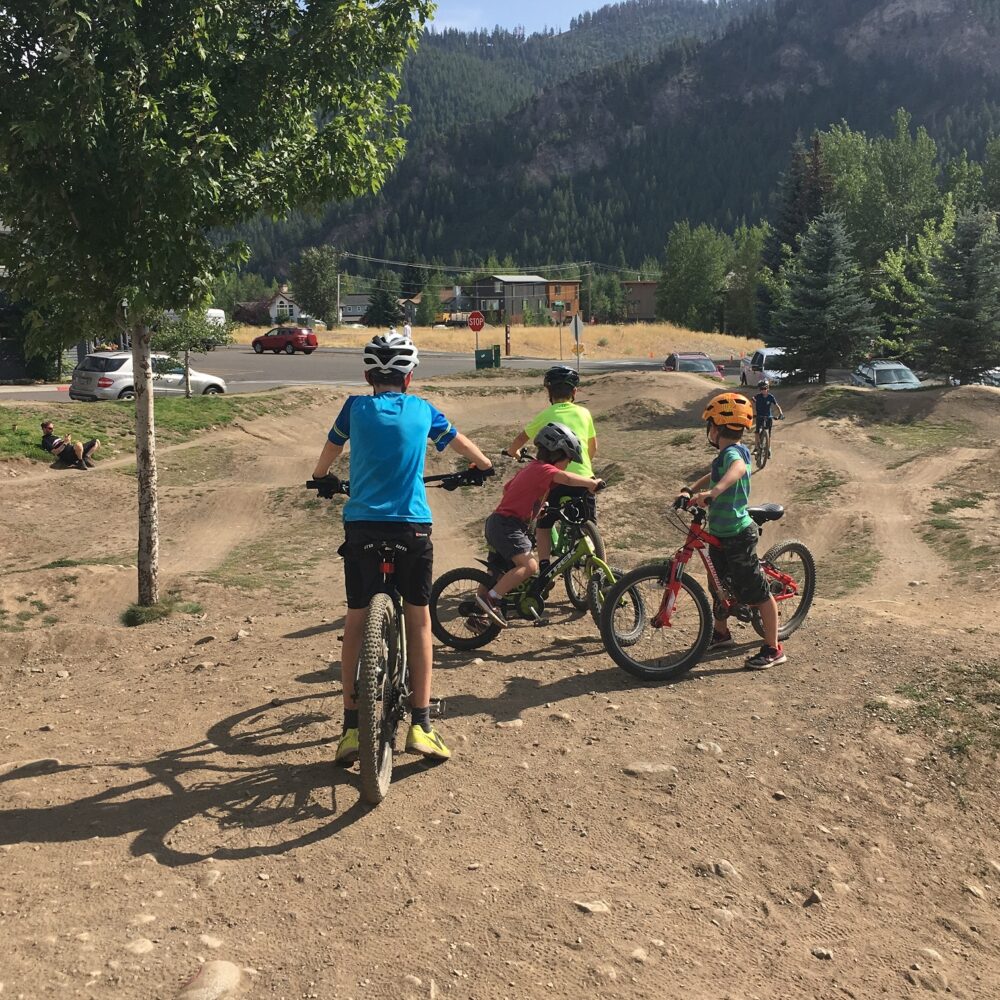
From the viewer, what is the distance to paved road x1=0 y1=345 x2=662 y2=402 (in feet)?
120

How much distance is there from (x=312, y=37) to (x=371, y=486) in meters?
5.75

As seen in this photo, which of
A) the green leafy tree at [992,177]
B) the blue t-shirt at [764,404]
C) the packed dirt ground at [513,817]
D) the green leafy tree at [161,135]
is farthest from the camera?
the green leafy tree at [992,177]

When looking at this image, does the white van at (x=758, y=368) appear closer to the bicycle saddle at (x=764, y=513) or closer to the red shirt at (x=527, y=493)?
the bicycle saddle at (x=764, y=513)

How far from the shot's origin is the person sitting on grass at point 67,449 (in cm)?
1745

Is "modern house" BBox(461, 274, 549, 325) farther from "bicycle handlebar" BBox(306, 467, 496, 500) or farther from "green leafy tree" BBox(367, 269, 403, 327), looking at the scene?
"bicycle handlebar" BBox(306, 467, 496, 500)

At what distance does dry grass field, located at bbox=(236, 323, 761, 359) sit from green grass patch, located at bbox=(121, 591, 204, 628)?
61088 mm

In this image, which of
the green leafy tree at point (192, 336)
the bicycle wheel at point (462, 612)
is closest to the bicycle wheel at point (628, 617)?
the bicycle wheel at point (462, 612)

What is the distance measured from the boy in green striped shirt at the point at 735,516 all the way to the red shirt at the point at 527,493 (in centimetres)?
107

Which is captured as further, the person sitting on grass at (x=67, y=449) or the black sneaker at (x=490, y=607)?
the person sitting on grass at (x=67, y=449)

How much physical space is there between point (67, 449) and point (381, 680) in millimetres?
15400

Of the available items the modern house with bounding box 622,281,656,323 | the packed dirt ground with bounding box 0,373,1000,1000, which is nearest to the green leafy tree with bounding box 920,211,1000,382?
the packed dirt ground with bounding box 0,373,1000,1000

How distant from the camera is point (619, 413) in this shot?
80.8ft

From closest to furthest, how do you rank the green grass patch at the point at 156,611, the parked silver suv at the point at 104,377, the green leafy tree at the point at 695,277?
the green grass patch at the point at 156,611, the parked silver suv at the point at 104,377, the green leafy tree at the point at 695,277

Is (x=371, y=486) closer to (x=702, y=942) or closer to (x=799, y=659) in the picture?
(x=702, y=942)
